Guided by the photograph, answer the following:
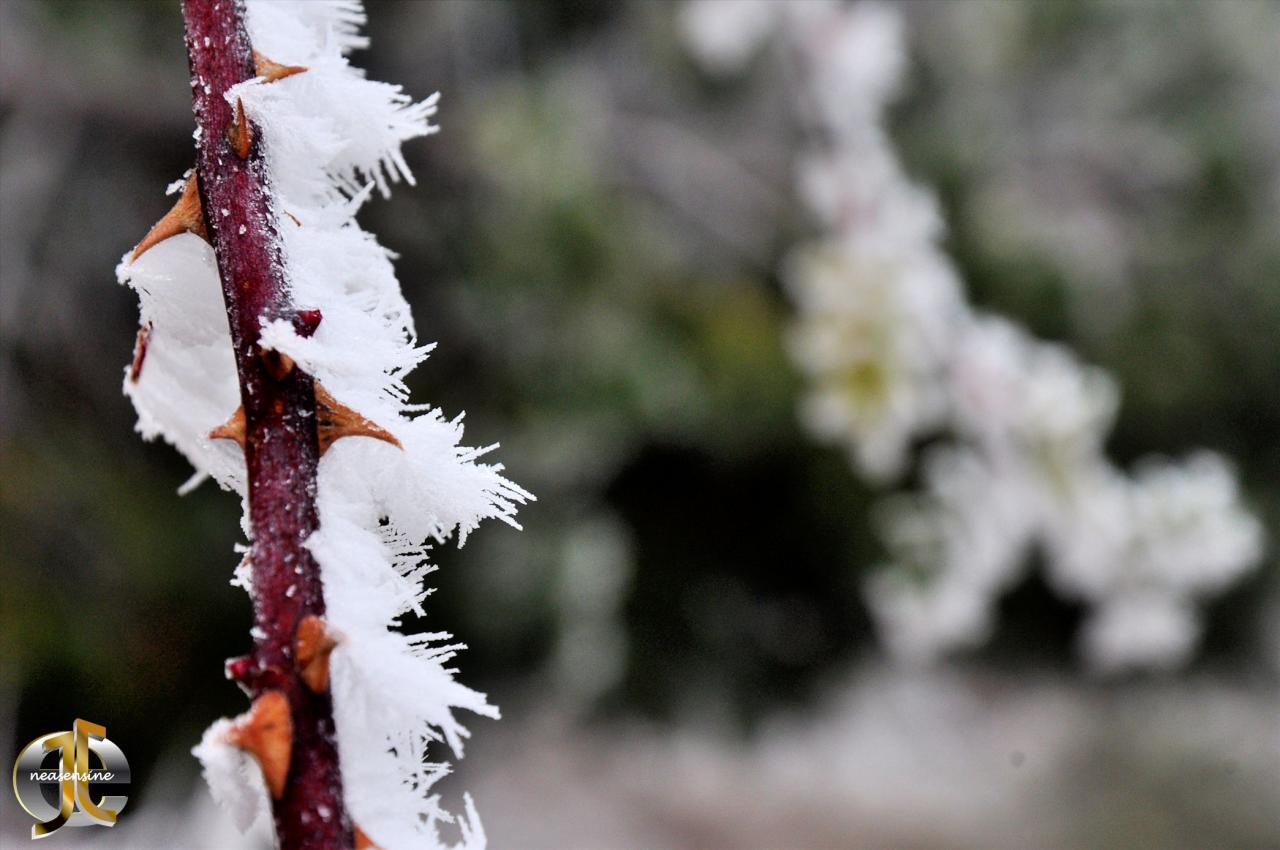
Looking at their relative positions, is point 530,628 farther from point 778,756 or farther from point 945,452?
point 945,452

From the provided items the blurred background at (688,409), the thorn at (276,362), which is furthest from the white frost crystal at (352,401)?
the blurred background at (688,409)

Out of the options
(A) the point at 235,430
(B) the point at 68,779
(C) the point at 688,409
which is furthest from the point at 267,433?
(C) the point at 688,409

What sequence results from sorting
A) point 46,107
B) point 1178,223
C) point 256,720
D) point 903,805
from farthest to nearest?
point 1178,223 → point 903,805 → point 46,107 → point 256,720

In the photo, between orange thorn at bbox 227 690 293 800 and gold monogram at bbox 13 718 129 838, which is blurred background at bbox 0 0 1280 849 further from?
orange thorn at bbox 227 690 293 800

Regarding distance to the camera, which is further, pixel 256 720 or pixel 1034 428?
pixel 1034 428

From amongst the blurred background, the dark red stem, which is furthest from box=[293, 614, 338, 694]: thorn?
the blurred background

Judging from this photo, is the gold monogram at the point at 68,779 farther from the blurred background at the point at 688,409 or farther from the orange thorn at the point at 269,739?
the blurred background at the point at 688,409

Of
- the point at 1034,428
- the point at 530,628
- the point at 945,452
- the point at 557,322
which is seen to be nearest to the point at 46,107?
the point at 557,322
